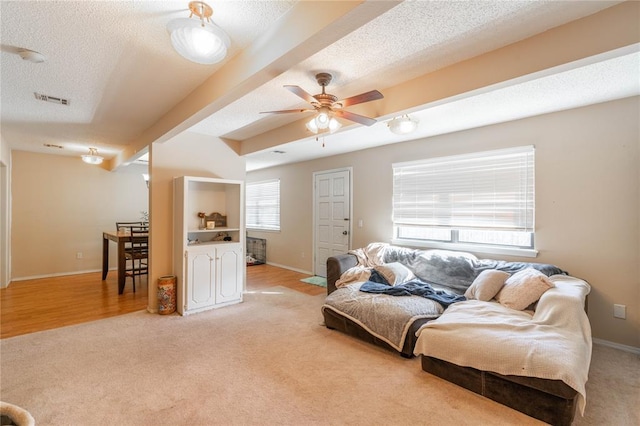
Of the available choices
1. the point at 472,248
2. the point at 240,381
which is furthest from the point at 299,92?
the point at 472,248

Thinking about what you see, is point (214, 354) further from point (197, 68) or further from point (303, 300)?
point (197, 68)

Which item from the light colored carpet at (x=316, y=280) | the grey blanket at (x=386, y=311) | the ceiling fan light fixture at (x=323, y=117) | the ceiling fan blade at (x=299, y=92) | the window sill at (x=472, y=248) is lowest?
the light colored carpet at (x=316, y=280)

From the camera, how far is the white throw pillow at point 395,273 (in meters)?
3.53

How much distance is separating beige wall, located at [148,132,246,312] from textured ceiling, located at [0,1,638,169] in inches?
20.1

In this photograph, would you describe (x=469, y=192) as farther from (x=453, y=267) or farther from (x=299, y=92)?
(x=299, y=92)

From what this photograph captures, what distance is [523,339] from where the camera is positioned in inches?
79.9

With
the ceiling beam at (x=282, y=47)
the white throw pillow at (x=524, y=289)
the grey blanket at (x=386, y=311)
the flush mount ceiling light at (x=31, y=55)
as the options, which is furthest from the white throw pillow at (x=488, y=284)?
the flush mount ceiling light at (x=31, y=55)

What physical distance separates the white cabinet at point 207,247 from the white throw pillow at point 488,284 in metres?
2.99

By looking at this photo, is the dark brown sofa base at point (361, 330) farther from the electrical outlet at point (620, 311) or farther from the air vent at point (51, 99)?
the air vent at point (51, 99)

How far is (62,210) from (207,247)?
430 cm

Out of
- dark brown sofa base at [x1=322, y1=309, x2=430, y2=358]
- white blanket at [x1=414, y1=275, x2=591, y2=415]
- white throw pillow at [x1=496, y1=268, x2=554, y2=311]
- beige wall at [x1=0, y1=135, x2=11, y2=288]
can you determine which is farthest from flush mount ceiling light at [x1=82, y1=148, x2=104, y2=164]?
white throw pillow at [x1=496, y1=268, x2=554, y2=311]

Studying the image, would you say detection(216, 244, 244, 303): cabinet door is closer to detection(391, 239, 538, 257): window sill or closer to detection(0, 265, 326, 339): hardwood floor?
detection(0, 265, 326, 339): hardwood floor

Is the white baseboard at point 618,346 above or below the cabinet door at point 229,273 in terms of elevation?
below

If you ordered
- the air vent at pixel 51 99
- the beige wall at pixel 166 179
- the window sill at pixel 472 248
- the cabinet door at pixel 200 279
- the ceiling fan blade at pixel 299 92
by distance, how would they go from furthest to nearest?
Answer: the beige wall at pixel 166 179
the cabinet door at pixel 200 279
the window sill at pixel 472 248
the air vent at pixel 51 99
the ceiling fan blade at pixel 299 92
